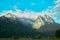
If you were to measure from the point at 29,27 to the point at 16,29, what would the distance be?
2.61 metres

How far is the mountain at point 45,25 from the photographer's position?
1987cm

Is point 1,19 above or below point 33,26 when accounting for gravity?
above

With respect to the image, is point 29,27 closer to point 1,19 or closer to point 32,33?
point 32,33

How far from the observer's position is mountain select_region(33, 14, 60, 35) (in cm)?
1987

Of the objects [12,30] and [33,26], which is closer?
[33,26]

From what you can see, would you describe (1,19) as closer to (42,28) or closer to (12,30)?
(12,30)

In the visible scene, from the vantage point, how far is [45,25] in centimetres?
2052

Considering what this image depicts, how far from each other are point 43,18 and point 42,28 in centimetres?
199

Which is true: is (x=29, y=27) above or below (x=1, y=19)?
below

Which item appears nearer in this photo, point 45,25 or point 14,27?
point 45,25

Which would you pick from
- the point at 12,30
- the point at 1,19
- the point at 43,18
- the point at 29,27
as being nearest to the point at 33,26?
the point at 29,27

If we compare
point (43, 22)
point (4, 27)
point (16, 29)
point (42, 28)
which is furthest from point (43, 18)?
point (4, 27)

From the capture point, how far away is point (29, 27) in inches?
818

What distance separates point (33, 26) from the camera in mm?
20203
